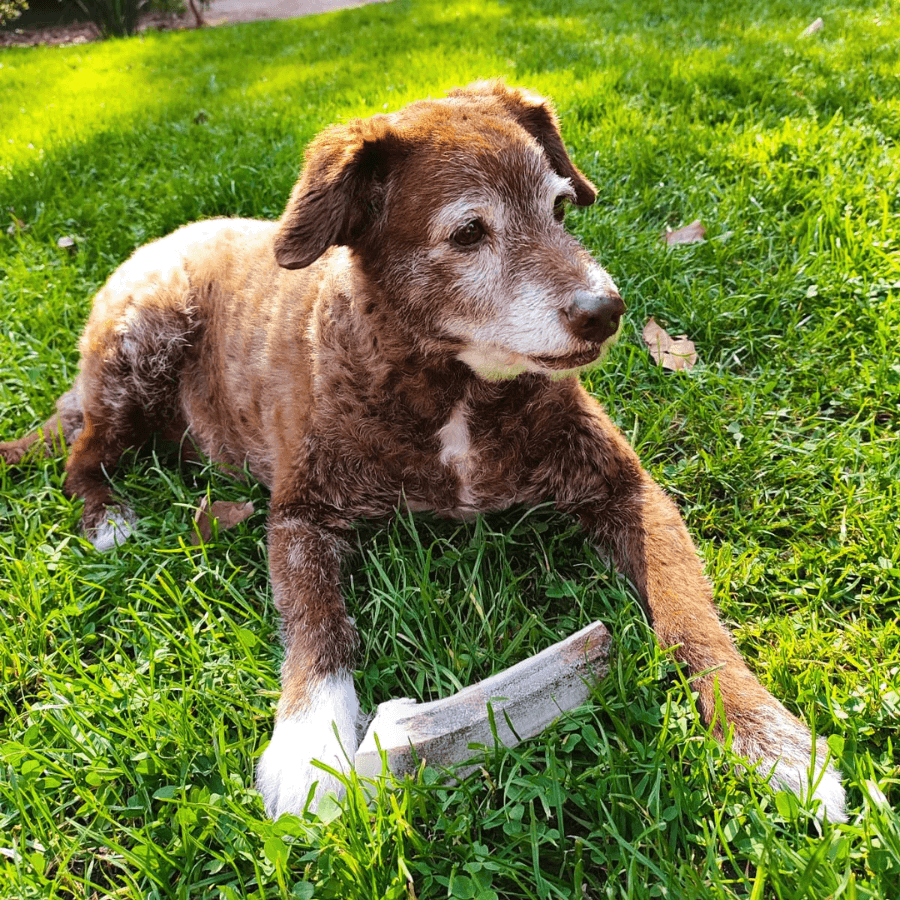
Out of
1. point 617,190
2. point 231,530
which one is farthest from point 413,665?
point 617,190

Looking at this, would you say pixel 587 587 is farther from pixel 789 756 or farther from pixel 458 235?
pixel 458 235

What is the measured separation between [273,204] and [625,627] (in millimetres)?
3772

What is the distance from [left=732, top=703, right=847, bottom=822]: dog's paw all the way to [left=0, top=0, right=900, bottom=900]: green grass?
0.16 feet

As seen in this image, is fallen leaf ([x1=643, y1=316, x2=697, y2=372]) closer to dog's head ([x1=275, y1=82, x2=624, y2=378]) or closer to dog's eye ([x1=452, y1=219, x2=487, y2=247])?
dog's head ([x1=275, y1=82, x2=624, y2=378])

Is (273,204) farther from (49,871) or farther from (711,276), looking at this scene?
(49,871)

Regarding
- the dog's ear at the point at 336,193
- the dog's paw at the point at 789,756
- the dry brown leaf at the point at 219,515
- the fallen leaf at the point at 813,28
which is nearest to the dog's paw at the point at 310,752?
the dry brown leaf at the point at 219,515

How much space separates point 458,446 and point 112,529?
1537 millimetres

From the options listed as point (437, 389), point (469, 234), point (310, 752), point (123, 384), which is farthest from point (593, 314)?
point (123, 384)

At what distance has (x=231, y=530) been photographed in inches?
118

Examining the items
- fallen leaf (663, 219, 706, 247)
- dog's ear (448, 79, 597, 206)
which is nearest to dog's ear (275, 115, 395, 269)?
dog's ear (448, 79, 597, 206)

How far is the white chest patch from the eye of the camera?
8.63ft

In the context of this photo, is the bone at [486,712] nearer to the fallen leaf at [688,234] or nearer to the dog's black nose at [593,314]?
the dog's black nose at [593,314]

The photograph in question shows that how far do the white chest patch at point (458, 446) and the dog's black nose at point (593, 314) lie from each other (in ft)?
1.75

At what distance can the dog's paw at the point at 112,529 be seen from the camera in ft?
10.0
